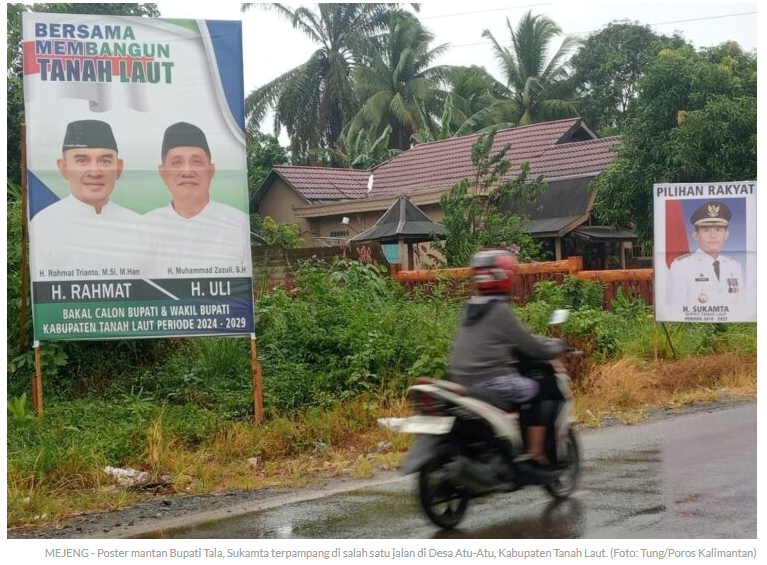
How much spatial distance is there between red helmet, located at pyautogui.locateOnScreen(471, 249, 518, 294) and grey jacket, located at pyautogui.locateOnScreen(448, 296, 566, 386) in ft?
0.19

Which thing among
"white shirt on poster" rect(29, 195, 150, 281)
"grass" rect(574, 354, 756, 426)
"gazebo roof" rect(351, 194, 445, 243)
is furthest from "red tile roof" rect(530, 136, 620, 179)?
"white shirt on poster" rect(29, 195, 150, 281)

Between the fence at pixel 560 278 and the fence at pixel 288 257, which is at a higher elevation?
the fence at pixel 288 257

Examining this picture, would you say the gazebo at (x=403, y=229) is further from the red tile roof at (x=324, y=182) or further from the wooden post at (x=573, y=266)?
the red tile roof at (x=324, y=182)

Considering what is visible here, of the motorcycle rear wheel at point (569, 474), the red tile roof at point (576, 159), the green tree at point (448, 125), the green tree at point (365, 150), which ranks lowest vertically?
the motorcycle rear wheel at point (569, 474)

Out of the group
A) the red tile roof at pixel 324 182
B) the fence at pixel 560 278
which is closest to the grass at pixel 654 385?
the fence at pixel 560 278

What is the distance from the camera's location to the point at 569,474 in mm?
6742

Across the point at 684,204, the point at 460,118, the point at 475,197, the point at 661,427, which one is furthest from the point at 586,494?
the point at 460,118

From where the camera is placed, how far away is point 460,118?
129ft

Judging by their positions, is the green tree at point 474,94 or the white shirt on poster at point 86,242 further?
the green tree at point 474,94

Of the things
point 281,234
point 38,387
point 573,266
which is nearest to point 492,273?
point 38,387

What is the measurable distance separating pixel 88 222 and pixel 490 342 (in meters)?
4.73

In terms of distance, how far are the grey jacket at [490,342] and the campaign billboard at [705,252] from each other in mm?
6749

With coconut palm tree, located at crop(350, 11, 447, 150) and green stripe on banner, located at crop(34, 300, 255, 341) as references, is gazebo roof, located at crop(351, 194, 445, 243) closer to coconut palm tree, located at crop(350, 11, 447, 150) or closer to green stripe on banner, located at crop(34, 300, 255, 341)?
green stripe on banner, located at crop(34, 300, 255, 341)

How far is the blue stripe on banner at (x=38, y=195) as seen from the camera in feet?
29.9
